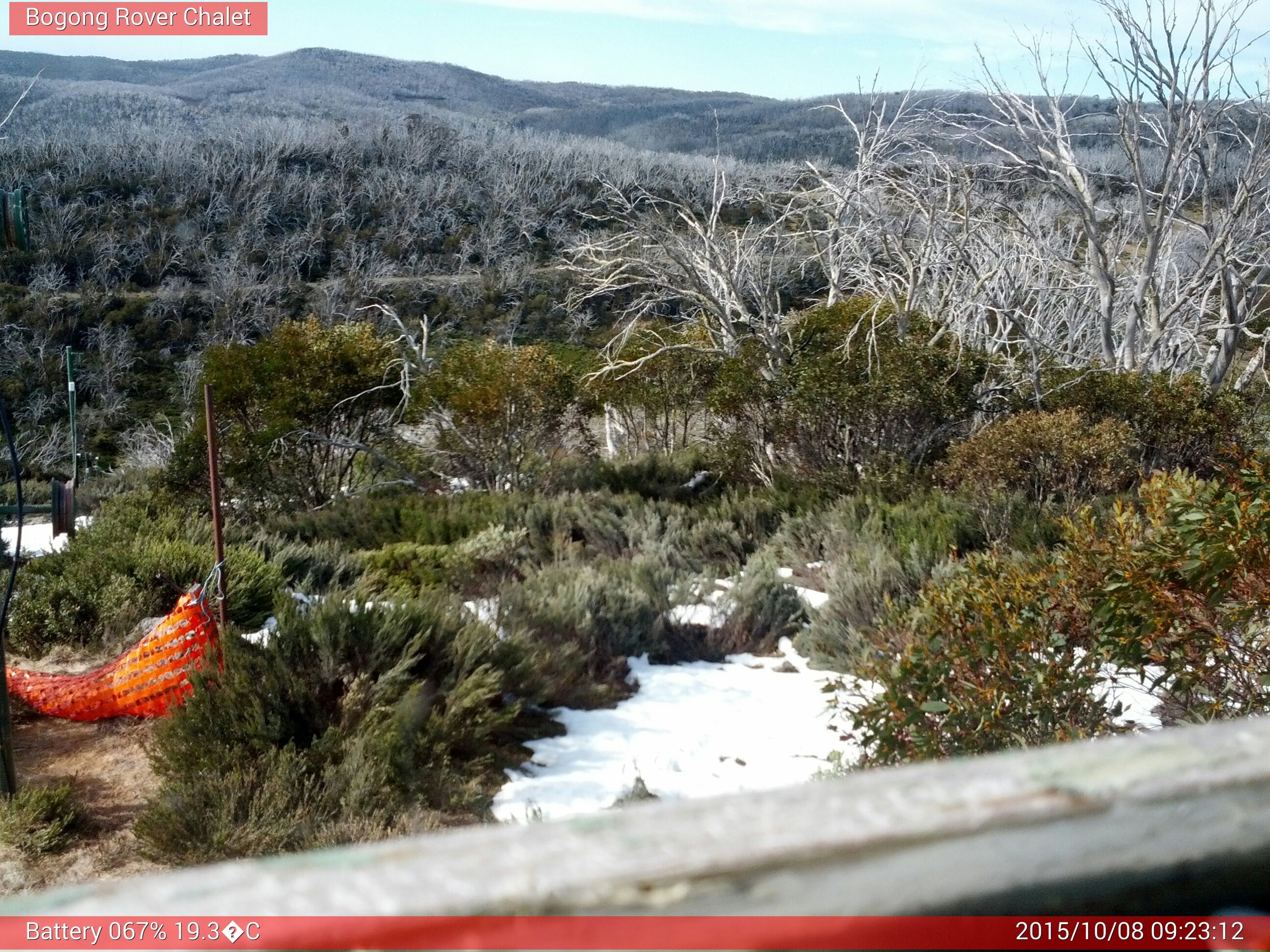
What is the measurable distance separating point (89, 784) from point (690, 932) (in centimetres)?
412

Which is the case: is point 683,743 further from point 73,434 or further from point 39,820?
point 73,434

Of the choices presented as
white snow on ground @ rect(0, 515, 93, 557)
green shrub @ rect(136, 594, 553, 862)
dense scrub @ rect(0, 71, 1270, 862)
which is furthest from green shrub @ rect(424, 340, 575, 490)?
green shrub @ rect(136, 594, 553, 862)

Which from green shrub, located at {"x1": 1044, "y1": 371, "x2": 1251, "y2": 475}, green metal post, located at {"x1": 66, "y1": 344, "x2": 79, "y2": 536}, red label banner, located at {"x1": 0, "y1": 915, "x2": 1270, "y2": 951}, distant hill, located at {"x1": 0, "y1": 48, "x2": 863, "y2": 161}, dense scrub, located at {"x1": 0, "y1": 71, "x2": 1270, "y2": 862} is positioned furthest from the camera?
distant hill, located at {"x1": 0, "y1": 48, "x2": 863, "y2": 161}

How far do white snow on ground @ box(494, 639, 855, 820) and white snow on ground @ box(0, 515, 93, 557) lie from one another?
5.19 meters

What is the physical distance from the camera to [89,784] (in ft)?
12.7

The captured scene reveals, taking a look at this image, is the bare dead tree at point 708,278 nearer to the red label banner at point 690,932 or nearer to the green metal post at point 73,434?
the green metal post at point 73,434

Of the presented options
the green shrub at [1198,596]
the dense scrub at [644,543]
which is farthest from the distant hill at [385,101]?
the green shrub at [1198,596]

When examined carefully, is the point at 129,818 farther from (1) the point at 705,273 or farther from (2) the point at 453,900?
(1) the point at 705,273

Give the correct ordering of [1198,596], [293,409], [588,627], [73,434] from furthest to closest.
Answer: [293,409] < [588,627] < [73,434] < [1198,596]

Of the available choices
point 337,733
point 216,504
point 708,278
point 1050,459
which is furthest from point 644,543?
point 708,278

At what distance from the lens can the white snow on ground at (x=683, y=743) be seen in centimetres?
370

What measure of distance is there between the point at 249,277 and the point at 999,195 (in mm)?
28365

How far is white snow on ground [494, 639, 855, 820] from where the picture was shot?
3.70 m

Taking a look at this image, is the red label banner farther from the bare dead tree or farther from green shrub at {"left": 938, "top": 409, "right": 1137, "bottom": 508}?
the bare dead tree
